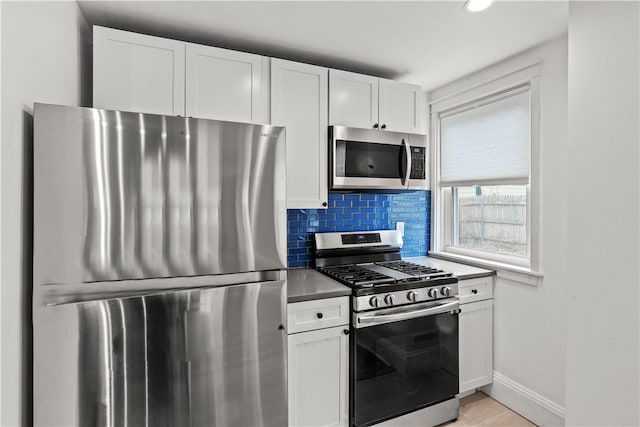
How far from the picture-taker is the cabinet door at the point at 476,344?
94.0 inches

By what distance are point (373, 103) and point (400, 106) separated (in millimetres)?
245

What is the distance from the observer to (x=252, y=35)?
2.03 meters

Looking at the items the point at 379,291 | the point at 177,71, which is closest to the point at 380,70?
the point at 177,71

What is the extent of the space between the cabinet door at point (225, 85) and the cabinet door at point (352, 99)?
48 cm

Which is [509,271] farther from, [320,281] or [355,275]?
[320,281]

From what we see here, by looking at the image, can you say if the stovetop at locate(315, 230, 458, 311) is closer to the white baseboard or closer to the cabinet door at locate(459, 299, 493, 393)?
the cabinet door at locate(459, 299, 493, 393)

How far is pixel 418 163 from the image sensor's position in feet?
8.37

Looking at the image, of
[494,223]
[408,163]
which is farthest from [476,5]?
[494,223]

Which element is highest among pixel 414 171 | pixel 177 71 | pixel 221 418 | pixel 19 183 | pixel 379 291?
pixel 177 71

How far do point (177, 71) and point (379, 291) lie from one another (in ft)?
5.55

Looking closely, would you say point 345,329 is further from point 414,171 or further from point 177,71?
point 177,71

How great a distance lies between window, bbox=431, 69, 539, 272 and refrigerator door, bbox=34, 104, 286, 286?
1.72 m

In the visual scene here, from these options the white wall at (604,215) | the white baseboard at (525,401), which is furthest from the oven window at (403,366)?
the white wall at (604,215)

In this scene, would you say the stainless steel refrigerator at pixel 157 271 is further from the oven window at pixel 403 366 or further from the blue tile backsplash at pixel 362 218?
the blue tile backsplash at pixel 362 218
